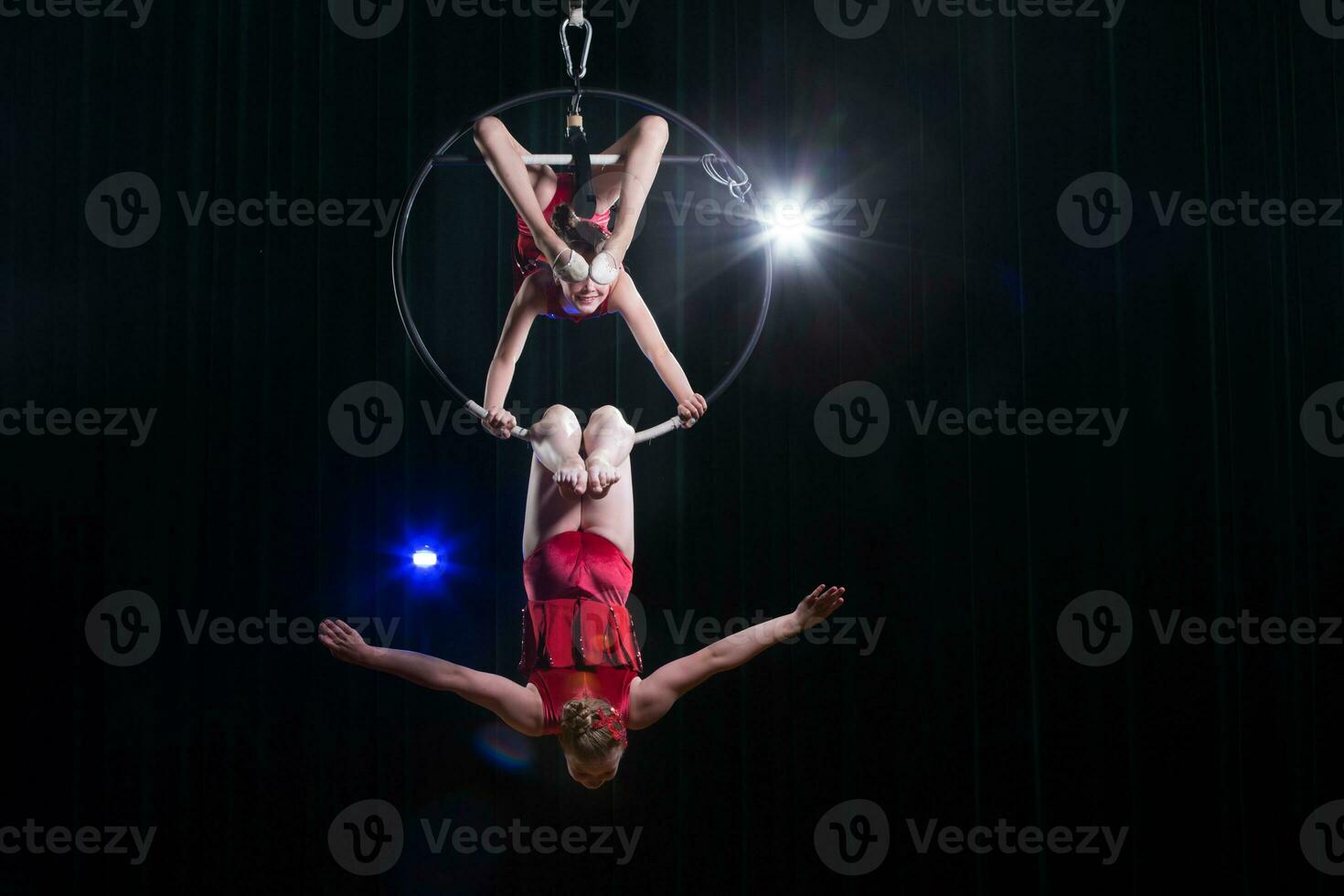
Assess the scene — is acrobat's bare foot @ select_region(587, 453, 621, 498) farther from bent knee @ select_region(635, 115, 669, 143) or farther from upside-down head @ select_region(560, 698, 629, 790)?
bent knee @ select_region(635, 115, 669, 143)

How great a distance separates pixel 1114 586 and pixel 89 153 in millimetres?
3850

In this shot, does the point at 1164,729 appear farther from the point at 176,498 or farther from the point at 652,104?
the point at 176,498

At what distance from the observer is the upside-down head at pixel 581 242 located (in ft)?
9.36

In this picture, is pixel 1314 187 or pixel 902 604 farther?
pixel 1314 187

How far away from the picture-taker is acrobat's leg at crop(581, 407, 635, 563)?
9.58 ft

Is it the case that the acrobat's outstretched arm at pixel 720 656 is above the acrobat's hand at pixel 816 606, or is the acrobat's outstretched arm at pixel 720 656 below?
below

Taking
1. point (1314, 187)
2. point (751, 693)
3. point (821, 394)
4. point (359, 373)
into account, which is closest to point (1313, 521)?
point (1314, 187)

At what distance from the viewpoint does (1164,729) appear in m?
4.20

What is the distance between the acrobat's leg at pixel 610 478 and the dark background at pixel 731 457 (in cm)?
88

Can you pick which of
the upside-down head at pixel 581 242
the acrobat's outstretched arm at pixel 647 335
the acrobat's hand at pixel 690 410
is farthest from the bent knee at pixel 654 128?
the acrobat's hand at pixel 690 410

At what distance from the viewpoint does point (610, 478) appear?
9.54ft

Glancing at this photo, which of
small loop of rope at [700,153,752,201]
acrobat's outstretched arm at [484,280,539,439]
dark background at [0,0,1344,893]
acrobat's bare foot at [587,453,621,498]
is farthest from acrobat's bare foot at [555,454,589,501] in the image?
dark background at [0,0,1344,893]

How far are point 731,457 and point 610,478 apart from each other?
4.60 ft

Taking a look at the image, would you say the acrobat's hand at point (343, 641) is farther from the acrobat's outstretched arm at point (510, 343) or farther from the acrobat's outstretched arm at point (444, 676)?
the acrobat's outstretched arm at point (510, 343)
